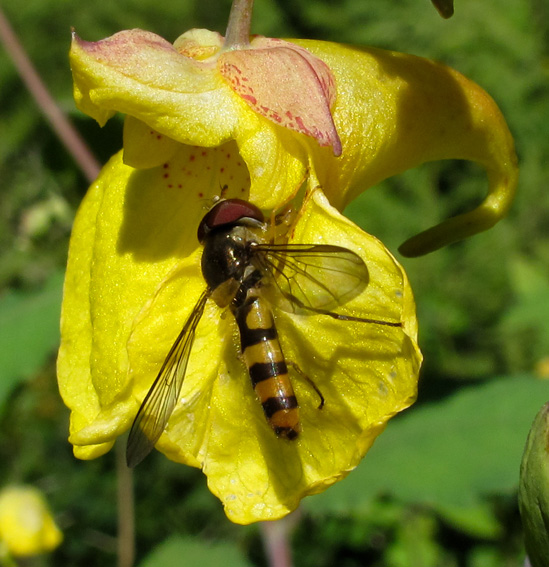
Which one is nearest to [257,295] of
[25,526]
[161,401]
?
[161,401]

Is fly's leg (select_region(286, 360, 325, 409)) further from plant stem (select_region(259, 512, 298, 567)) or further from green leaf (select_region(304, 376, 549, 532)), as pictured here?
plant stem (select_region(259, 512, 298, 567))

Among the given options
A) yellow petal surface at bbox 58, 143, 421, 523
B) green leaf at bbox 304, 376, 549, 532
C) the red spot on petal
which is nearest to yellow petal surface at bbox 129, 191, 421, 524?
yellow petal surface at bbox 58, 143, 421, 523

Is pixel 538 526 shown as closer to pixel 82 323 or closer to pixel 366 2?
pixel 82 323

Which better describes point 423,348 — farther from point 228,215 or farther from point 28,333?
point 228,215

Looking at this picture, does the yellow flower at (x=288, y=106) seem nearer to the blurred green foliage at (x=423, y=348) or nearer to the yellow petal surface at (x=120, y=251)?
the yellow petal surface at (x=120, y=251)

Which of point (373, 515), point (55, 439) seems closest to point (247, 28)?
point (373, 515)

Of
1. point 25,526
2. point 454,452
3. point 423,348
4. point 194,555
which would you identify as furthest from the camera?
point 423,348
